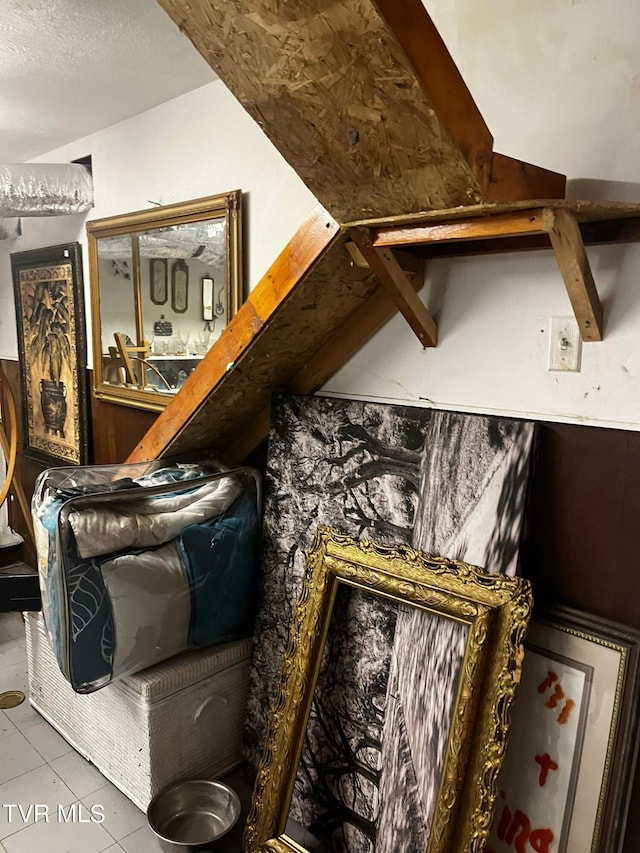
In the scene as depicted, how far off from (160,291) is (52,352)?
112cm

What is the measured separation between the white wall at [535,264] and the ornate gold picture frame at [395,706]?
44cm

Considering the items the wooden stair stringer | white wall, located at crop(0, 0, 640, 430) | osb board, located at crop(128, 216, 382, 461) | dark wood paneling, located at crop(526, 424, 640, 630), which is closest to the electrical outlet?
white wall, located at crop(0, 0, 640, 430)

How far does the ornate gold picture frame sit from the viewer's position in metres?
1.36

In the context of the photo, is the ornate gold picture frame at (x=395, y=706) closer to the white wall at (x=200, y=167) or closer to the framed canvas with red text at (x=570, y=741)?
the framed canvas with red text at (x=570, y=741)

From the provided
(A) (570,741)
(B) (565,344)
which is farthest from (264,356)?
(A) (570,741)

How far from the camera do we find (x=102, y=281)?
2906mm

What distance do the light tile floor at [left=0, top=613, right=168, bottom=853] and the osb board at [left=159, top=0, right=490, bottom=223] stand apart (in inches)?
72.3

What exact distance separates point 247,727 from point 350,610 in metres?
0.67

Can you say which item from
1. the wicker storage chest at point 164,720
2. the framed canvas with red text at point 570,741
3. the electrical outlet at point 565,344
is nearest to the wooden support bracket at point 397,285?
the electrical outlet at point 565,344

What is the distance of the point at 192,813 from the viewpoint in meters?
1.85

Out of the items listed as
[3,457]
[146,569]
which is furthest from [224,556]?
[3,457]

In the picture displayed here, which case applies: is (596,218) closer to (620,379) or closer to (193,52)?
(620,379)

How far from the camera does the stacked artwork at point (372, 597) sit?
146 cm

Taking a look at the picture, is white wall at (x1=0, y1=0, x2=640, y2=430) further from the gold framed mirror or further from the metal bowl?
the metal bowl
